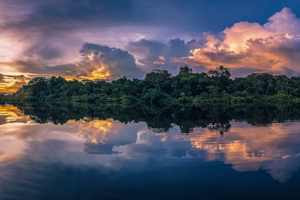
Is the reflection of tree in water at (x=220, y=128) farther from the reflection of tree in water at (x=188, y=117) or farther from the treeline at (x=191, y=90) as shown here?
the treeline at (x=191, y=90)

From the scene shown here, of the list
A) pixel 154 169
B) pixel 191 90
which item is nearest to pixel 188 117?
pixel 154 169

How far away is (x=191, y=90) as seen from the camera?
58312mm

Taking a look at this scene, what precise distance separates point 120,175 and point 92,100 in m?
59.5

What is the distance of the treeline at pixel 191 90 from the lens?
50.6 m

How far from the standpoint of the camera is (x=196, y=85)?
58.7 m

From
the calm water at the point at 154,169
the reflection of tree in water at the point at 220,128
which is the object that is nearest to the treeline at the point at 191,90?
the reflection of tree in water at the point at 220,128

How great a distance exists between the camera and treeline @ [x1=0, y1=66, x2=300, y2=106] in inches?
1993

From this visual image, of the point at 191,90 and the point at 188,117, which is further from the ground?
the point at 191,90

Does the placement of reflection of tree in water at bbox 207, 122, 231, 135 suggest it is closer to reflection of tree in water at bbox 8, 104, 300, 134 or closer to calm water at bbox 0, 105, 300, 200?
reflection of tree in water at bbox 8, 104, 300, 134

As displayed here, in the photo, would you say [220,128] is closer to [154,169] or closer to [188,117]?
[188,117]

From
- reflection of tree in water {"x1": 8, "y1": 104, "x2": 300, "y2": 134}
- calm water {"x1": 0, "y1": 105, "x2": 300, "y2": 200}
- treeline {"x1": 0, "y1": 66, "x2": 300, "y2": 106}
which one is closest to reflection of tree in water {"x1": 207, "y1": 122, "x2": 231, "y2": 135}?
reflection of tree in water {"x1": 8, "y1": 104, "x2": 300, "y2": 134}

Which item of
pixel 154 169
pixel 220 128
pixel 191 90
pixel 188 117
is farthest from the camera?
pixel 191 90

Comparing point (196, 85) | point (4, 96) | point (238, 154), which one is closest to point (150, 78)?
point (196, 85)

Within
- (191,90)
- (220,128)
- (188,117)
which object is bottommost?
(220,128)
